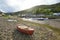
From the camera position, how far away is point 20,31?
1468 inches

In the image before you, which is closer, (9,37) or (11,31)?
(9,37)

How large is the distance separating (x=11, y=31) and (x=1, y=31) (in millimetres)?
2355

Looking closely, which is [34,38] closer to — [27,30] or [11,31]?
[27,30]

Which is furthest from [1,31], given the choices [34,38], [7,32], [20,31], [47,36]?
[47,36]

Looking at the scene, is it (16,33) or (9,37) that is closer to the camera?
(9,37)

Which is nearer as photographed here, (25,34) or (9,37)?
(9,37)

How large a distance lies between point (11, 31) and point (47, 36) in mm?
7418

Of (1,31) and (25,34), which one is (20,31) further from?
(1,31)

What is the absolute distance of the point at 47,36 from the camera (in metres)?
37.7

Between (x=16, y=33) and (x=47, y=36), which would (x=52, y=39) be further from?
(x=16, y=33)

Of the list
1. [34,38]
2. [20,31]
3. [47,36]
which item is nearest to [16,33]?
[20,31]

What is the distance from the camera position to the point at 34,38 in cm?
3500

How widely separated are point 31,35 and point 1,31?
5890 millimetres

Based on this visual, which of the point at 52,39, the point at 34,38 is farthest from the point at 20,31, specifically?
the point at 52,39
